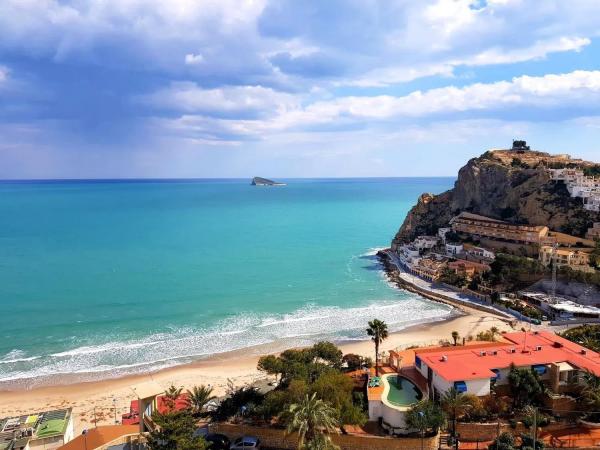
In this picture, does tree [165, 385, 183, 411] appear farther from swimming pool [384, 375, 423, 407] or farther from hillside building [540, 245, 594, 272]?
A: hillside building [540, 245, 594, 272]

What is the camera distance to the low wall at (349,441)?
19266mm

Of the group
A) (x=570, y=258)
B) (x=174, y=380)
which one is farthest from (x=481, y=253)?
(x=174, y=380)

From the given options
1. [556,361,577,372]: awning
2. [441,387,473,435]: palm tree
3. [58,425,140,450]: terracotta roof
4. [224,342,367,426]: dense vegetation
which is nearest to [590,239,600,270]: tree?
[556,361,577,372]: awning

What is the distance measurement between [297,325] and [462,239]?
136 feet

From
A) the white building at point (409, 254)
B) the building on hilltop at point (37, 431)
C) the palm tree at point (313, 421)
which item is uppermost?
the palm tree at point (313, 421)

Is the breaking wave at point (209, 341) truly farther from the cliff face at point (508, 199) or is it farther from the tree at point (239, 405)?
the cliff face at point (508, 199)

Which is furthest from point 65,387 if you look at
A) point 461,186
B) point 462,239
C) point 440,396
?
point 461,186

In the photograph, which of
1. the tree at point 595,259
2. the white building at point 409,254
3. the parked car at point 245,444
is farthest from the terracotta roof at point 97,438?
the white building at point 409,254

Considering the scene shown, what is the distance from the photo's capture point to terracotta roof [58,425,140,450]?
18.7 meters

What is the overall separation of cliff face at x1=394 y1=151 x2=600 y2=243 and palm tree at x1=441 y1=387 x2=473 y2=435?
2171 inches

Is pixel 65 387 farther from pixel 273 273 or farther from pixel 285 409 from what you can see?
pixel 273 273

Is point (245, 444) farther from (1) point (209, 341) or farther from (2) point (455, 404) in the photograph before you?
(1) point (209, 341)

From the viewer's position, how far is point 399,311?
50.9 m

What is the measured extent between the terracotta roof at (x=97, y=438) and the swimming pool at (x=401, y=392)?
39.5 feet
